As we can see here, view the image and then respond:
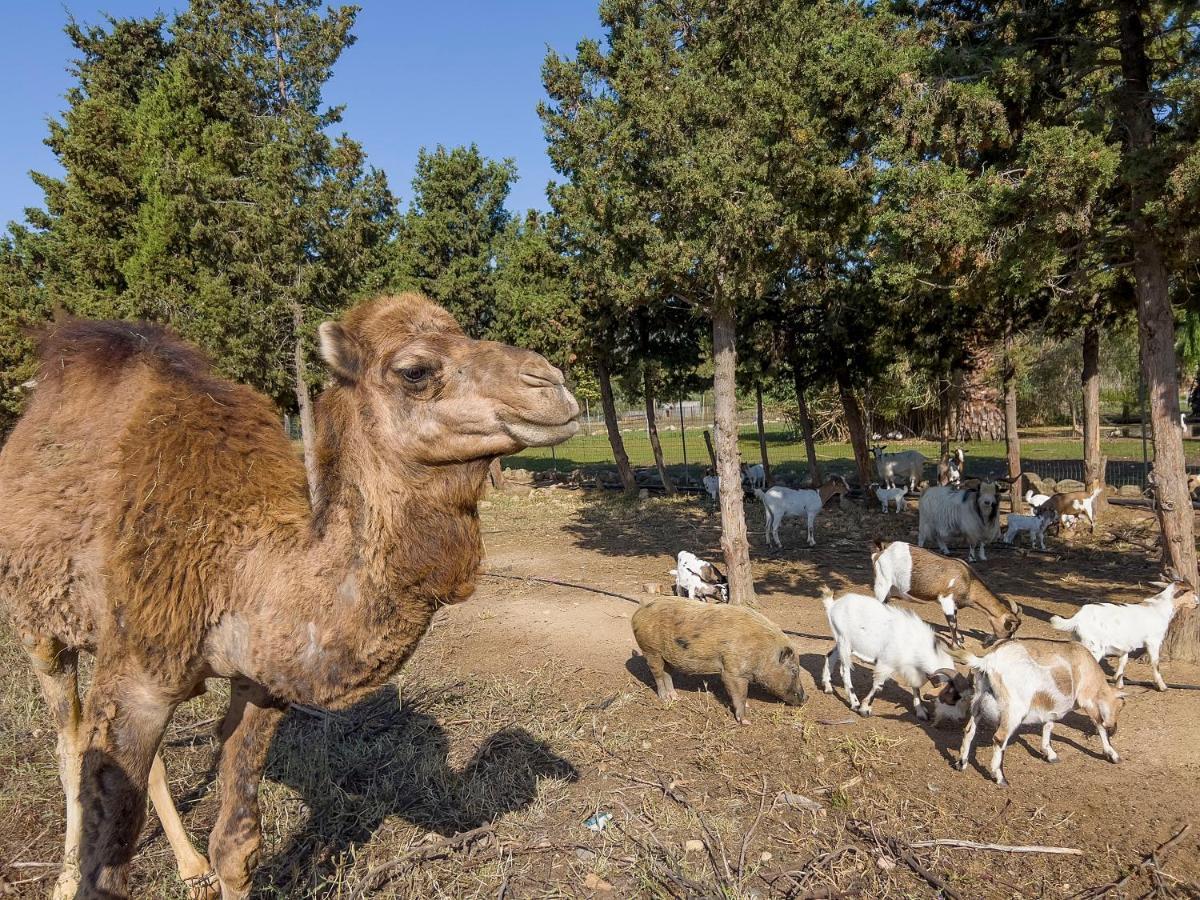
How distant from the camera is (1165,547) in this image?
300 inches

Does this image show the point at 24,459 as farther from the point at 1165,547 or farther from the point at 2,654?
the point at 1165,547

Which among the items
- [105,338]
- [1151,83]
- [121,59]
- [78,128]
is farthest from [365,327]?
[121,59]

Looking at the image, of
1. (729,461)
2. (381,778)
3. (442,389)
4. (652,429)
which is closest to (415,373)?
(442,389)

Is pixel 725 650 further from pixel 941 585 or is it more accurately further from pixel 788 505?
pixel 788 505

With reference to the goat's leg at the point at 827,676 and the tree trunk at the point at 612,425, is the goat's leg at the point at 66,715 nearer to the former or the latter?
the goat's leg at the point at 827,676

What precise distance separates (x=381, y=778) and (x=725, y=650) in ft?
10.3

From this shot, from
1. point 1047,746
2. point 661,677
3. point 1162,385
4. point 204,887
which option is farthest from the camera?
point 1162,385

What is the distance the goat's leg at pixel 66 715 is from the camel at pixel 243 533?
0.98 feet

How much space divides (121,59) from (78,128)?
4.14 meters

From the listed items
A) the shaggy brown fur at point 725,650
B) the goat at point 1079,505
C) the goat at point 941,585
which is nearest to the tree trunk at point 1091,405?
the goat at point 1079,505

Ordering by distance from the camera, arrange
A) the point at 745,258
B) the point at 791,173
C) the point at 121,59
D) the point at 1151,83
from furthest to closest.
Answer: the point at 121,59, the point at 745,258, the point at 791,173, the point at 1151,83

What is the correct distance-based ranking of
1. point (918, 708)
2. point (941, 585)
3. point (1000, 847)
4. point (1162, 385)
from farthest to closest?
point (941, 585), point (1162, 385), point (918, 708), point (1000, 847)

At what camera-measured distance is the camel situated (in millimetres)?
2660

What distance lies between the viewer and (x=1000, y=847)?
445 cm
